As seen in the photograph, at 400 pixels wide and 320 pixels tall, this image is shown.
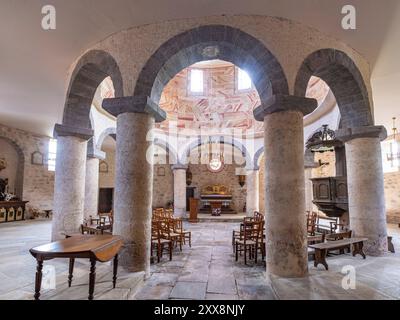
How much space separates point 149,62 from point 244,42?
1.59 m

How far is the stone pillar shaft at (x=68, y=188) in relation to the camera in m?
5.14

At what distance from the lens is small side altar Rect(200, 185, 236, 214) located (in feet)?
50.7

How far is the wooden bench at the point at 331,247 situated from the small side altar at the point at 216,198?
1055 cm

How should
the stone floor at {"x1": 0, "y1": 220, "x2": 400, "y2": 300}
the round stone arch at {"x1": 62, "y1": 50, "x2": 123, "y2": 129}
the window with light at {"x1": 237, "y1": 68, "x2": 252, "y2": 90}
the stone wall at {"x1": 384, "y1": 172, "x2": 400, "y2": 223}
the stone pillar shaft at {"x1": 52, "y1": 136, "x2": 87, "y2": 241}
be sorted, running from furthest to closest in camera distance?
the window with light at {"x1": 237, "y1": 68, "x2": 252, "y2": 90}
the stone wall at {"x1": 384, "y1": 172, "x2": 400, "y2": 223}
the stone pillar shaft at {"x1": 52, "y1": 136, "x2": 87, "y2": 241}
the round stone arch at {"x1": 62, "y1": 50, "x2": 123, "y2": 129}
the stone floor at {"x1": 0, "y1": 220, "x2": 400, "y2": 300}

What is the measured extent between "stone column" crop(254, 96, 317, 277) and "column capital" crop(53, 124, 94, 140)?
3939 millimetres

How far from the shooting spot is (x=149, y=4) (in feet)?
12.0

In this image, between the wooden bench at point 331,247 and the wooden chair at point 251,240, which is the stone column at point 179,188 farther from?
the wooden bench at point 331,247

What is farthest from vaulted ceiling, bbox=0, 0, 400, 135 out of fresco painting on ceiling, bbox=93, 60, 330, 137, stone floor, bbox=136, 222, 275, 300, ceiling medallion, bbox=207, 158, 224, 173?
ceiling medallion, bbox=207, 158, 224, 173

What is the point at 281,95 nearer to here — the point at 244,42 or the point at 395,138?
the point at 244,42

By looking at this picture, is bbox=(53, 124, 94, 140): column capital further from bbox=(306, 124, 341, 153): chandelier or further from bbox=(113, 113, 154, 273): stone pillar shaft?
bbox=(306, 124, 341, 153): chandelier
